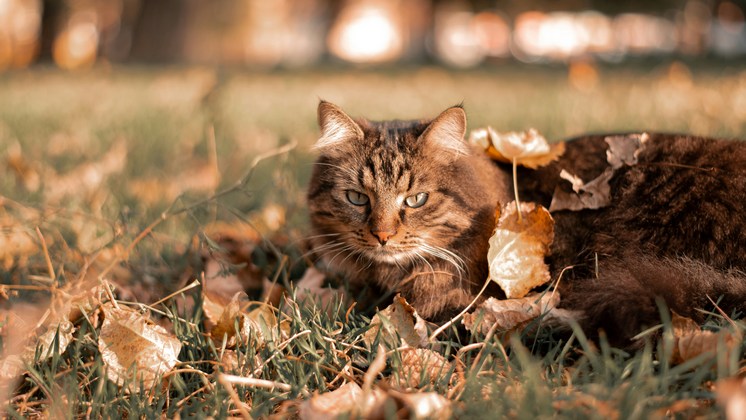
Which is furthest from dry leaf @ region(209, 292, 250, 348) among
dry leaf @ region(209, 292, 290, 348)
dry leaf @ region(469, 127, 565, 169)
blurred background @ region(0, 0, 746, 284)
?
dry leaf @ region(469, 127, 565, 169)

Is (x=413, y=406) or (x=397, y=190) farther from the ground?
(x=397, y=190)

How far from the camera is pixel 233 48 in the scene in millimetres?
19062

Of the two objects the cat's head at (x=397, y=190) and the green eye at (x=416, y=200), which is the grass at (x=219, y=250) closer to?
the cat's head at (x=397, y=190)

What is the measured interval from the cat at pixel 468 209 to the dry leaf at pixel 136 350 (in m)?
0.75

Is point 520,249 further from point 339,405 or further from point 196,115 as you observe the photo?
point 196,115

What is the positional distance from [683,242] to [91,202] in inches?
116

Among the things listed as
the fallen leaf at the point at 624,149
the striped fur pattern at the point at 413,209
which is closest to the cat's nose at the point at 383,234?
the striped fur pattern at the point at 413,209

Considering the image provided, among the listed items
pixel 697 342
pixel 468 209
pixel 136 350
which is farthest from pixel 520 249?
pixel 136 350

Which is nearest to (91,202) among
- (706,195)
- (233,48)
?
(706,195)

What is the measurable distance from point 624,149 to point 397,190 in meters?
0.93

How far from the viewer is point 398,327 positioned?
79.6 inches

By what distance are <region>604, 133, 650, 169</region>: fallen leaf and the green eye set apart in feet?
2.43

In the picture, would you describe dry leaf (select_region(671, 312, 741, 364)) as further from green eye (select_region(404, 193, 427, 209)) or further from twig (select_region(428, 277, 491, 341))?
green eye (select_region(404, 193, 427, 209))

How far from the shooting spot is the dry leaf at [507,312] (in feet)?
6.62
